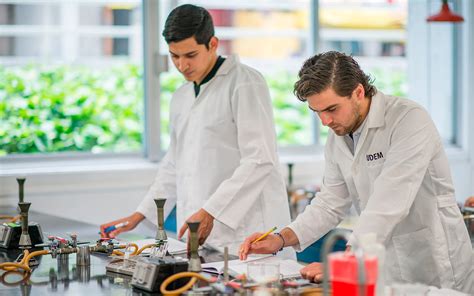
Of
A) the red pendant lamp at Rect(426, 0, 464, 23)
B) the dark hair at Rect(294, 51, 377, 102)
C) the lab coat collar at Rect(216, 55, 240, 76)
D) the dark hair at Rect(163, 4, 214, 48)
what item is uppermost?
the red pendant lamp at Rect(426, 0, 464, 23)

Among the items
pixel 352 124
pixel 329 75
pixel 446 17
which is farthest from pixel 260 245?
pixel 446 17

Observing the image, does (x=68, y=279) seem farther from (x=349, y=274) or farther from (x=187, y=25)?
(x=187, y=25)

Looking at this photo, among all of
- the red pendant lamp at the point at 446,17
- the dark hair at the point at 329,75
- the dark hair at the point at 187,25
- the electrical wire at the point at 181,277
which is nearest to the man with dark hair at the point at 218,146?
the dark hair at the point at 187,25

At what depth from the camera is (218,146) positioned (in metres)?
3.53

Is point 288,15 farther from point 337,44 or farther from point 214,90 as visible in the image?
point 214,90

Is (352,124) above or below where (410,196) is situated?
above

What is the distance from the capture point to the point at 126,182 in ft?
18.1

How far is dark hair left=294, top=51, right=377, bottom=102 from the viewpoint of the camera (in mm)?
2645

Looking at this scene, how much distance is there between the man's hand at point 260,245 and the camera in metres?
2.79

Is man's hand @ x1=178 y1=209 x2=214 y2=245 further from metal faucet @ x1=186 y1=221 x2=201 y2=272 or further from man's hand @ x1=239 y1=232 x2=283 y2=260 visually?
metal faucet @ x1=186 y1=221 x2=201 y2=272

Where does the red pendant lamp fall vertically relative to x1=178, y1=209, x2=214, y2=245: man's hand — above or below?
above

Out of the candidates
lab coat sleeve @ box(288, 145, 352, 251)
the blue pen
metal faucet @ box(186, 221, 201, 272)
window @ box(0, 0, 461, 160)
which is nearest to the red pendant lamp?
window @ box(0, 0, 461, 160)

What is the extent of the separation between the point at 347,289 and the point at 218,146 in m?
1.60

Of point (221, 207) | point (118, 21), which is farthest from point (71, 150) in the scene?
point (221, 207)
